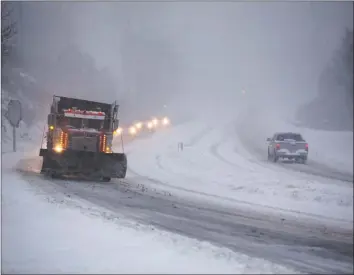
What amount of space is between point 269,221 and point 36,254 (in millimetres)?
4836

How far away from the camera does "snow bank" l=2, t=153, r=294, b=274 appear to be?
450 cm

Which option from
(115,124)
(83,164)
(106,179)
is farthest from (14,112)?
(106,179)

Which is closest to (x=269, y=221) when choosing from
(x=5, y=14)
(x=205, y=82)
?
(x=205, y=82)

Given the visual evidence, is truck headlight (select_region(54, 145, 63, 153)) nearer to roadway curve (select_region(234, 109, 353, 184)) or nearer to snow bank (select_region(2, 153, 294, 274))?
snow bank (select_region(2, 153, 294, 274))

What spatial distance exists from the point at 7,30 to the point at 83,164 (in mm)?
4885

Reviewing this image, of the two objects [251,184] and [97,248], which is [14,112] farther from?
[251,184]

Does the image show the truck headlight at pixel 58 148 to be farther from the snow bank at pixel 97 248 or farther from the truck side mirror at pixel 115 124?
the snow bank at pixel 97 248

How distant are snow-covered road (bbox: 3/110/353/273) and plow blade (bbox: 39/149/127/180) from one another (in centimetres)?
43

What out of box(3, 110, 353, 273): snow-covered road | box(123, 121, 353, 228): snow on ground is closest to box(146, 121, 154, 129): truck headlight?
box(123, 121, 353, 228): snow on ground

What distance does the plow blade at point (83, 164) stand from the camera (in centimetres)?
1103

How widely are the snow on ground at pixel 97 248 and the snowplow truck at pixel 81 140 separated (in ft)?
12.6

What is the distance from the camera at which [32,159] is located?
1307 cm

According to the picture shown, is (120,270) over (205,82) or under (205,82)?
under

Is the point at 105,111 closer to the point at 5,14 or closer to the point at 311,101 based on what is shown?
the point at 5,14
